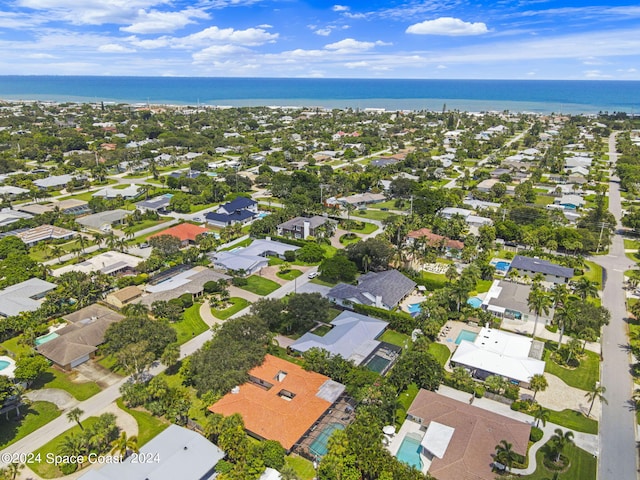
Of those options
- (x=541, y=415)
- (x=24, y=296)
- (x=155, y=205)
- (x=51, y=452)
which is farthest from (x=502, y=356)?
(x=155, y=205)

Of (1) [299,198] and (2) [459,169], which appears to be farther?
(2) [459,169]

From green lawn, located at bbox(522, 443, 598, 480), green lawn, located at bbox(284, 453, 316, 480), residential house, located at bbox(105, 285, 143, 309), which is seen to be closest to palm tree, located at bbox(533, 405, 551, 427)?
green lawn, located at bbox(522, 443, 598, 480)

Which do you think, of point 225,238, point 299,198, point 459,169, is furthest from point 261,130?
point 225,238

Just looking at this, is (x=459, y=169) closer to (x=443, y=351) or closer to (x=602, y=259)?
(x=602, y=259)

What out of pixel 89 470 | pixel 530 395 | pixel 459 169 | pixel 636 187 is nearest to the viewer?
pixel 89 470

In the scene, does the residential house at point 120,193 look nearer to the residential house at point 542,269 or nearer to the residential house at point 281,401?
the residential house at point 281,401

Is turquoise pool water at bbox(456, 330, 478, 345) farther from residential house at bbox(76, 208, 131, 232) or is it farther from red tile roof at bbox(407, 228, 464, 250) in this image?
residential house at bbox(76, 208, 131, 232)
